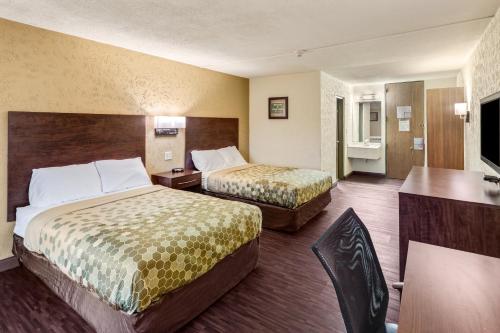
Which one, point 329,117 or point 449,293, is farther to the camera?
point 329,117

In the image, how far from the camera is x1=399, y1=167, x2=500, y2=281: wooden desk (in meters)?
1.96

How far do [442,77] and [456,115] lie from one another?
2.17 metres

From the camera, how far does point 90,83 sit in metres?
3.44

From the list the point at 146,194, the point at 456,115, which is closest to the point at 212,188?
the point at 146,194

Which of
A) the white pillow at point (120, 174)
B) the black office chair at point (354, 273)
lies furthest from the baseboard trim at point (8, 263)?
A: the black office chair at point (354, 273)

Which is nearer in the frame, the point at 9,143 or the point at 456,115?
the point at 9,143

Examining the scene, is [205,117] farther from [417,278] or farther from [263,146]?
[417,278]

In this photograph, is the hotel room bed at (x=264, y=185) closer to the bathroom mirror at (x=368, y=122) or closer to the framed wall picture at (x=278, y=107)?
the framed wall picture at (x=278, y=107)

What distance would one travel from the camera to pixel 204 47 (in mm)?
3732

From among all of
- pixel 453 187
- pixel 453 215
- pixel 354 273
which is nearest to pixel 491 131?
pixel 453 187

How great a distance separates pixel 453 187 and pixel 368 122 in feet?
18.1

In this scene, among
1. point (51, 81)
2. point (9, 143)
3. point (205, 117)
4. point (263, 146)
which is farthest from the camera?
point (263, 146)

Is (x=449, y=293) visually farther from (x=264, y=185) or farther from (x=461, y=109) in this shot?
(x=461, y=109)

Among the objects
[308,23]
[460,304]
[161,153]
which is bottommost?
A: [460,304]
